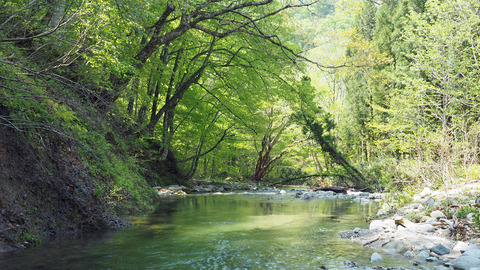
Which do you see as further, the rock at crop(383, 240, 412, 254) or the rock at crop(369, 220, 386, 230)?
the rock at crop(369, 220, 386, 230)

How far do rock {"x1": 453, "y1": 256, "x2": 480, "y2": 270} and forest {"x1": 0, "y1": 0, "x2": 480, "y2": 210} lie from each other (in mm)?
2593

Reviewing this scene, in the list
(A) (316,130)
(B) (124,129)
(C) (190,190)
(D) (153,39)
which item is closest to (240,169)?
(A) (316,130)

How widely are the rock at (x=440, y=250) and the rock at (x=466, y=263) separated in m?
0.50

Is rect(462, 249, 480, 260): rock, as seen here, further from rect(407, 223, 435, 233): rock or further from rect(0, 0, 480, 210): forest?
rect(0, 0, 480, 210): forest

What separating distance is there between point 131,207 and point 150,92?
787cm

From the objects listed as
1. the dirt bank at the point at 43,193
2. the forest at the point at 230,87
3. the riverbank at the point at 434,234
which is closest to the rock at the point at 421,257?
the riverbank at the point at 434,234

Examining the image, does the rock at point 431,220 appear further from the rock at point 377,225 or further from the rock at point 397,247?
the rock at point 397,247

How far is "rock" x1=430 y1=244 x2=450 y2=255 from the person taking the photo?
459 centimetres

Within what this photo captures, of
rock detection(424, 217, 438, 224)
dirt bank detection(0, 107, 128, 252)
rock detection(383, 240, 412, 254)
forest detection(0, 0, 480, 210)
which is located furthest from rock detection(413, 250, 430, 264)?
dirt bank detection(0, 107, 128, 252)

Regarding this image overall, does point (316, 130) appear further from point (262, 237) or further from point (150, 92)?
point (262, 237)

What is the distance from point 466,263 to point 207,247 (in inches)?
124

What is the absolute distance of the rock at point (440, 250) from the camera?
4593mm

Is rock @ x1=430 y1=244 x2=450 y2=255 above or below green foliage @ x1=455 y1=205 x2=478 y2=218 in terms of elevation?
below

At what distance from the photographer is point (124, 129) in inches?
437
